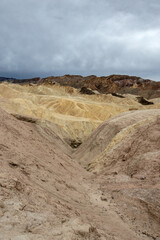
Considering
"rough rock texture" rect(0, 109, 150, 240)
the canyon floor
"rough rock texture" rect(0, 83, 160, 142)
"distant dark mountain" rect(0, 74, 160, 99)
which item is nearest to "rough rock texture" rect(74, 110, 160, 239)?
the canyon floor

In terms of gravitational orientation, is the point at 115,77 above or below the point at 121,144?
above

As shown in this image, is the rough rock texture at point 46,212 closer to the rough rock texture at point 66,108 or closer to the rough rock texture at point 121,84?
the rough rock texture at point 66,108

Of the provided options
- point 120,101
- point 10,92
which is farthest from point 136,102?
point 10,92

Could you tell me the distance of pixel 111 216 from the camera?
19.8ft

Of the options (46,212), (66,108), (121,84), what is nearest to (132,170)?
(46,212)

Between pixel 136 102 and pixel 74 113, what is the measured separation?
26.6m

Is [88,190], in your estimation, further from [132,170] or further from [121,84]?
[121,84]

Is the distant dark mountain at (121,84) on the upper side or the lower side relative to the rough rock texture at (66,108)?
upper

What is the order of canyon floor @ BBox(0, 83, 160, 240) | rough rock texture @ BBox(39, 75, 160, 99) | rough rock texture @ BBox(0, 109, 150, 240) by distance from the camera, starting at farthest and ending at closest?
1. rough rock texture @ BBox(39, 75, 160, 99)
2. canyon floor @ BBox(0, 83, 160, 240)
3. rough rock texture @ BBox(0, 109, 150, 240)

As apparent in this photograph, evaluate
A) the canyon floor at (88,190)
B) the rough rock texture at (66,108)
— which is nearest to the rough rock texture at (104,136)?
the canyon floor at (88,190)

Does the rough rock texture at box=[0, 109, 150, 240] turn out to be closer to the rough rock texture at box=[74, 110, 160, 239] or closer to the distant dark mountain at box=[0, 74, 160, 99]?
the rough rock texture at box=[74, 110, 160, 239]

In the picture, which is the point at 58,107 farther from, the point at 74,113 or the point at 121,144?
the point at 121,144

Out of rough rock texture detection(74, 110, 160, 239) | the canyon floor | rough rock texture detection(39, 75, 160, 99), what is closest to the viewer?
the canyon floor

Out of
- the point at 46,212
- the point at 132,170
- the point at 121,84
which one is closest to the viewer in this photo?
the point at 46,212
